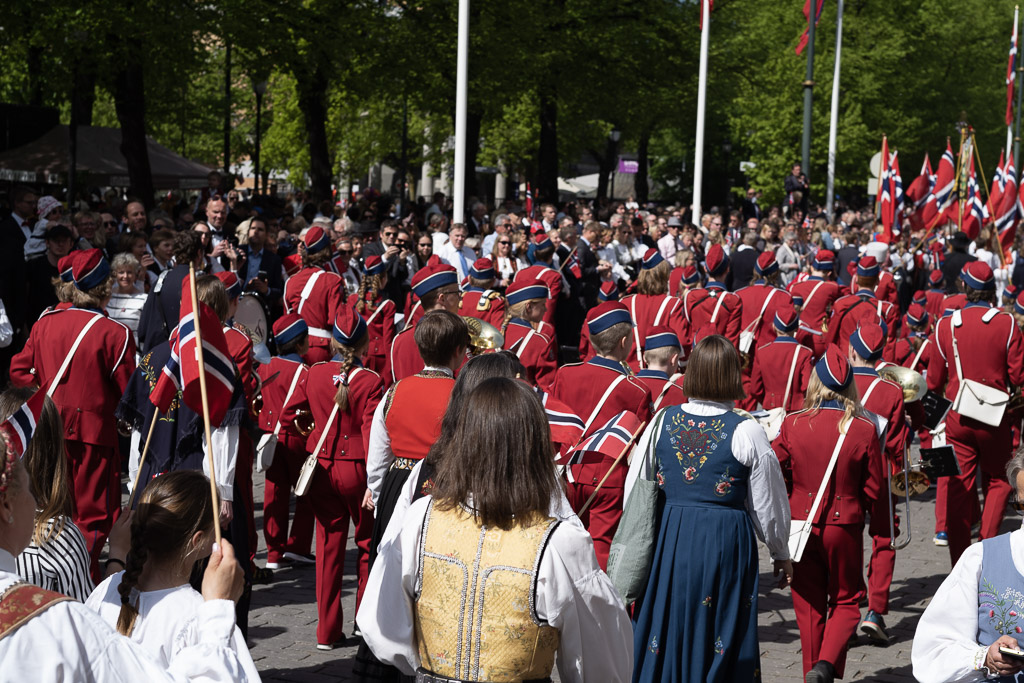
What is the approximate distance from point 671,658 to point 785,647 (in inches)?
77.9

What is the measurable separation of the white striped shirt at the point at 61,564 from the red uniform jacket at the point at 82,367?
137 inches

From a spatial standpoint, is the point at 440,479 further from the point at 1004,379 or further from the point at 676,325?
the point at 676,325

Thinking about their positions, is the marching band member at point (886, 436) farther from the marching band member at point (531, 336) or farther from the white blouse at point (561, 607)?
the white blouse at point (561, 607)

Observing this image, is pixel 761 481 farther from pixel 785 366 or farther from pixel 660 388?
pixel 785 366

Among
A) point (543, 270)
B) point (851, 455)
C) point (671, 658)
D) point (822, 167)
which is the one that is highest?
point (822, 167)

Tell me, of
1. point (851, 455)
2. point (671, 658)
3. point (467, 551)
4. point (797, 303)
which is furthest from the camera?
point (797, 303)

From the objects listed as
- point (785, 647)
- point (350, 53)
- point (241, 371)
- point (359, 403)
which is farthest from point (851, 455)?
point (350, 53)

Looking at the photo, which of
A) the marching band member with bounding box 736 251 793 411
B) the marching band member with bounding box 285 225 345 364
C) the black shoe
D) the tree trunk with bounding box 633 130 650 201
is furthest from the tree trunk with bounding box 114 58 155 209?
the tree trunk with bounding box 633 130 650 201

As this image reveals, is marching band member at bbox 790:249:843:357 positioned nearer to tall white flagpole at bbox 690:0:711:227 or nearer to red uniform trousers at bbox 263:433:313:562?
red uniform trousers at bbox 263:433:313:562

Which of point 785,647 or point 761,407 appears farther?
point 761,407

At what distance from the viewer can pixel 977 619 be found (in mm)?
3814

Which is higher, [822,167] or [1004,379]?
[822,167]

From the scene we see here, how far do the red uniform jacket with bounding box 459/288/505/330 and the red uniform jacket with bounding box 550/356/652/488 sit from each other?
4.41 metres

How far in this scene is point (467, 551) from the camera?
358cm
